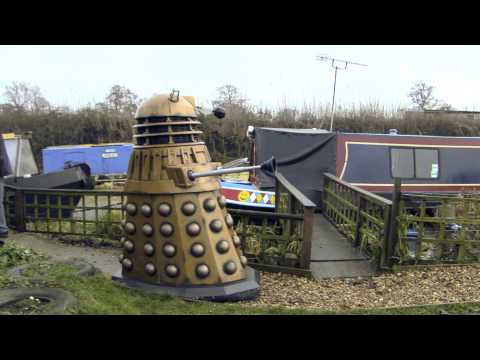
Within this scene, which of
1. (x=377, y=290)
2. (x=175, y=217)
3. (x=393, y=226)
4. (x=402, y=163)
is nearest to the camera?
(x=175, y=217)

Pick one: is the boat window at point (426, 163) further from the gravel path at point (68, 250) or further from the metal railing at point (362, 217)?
the gravel path at point (68, 250)

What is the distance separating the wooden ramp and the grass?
1783 mm

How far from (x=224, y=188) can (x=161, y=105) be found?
5.42 metres

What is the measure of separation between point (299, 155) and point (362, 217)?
3100mm

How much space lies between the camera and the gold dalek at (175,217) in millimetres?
4035

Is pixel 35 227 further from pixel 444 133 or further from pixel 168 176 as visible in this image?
pixel 444 133

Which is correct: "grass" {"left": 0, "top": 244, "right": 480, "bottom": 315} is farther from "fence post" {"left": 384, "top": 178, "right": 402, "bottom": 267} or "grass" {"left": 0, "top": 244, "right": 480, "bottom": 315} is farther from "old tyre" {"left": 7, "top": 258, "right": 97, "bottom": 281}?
"fence post" {"left": 384, "top": 178, "right": 402, "bottom": 267}

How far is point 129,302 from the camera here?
12.4 ft

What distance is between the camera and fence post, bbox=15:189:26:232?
7299mm

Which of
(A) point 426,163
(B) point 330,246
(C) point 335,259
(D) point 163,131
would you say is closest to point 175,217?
(D) point 163,131

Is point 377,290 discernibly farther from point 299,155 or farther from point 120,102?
point 120,102

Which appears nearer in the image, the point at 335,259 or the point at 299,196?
the point at 299,196

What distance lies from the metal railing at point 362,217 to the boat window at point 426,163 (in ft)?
9.39

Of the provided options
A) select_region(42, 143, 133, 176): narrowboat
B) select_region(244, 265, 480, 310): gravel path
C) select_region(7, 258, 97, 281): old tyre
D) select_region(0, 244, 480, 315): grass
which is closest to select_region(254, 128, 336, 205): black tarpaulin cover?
select_region(244, 265, 480, 310): gravel path
